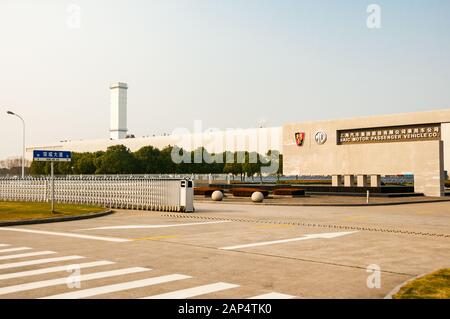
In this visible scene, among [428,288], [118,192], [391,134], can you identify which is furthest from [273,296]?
[391,134]

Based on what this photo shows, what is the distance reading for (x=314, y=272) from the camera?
9.25 meters

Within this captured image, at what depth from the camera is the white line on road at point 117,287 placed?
734cm

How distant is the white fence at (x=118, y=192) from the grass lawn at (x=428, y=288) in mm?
17877

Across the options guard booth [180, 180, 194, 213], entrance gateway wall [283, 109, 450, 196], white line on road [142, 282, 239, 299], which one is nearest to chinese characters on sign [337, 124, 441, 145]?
entrance gateway wall [283, 109, 450, 196]

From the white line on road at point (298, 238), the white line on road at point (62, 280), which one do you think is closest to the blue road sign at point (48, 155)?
the white line on road at point (298, 238)

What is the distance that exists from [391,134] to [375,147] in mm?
2308

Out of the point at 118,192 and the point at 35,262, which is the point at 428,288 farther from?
the point at 118,192

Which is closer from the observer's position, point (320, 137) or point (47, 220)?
point (47, 220)

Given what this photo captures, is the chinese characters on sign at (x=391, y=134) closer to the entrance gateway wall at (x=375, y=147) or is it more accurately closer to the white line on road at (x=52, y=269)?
the entrance gateway wall at (x=375, y=147)

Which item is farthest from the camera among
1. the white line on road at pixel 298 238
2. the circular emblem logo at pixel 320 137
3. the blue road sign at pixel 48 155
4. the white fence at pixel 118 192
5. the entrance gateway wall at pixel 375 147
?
the circular emblem logo at pixel 320 137

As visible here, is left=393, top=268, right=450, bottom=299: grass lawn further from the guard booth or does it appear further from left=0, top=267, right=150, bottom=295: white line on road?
the guard booth

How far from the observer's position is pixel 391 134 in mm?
53344

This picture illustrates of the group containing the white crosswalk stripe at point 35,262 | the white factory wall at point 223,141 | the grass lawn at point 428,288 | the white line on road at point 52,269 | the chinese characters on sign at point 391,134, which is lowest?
the white crosswalk stripe at point 35,262
